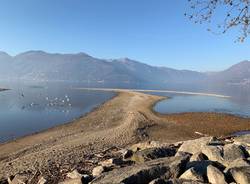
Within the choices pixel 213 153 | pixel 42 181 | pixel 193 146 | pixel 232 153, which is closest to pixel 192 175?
pixel 213 153

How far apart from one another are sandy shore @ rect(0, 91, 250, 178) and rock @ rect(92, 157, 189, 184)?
6699 millimetres

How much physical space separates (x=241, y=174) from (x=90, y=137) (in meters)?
30.4

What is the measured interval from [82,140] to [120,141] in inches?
193

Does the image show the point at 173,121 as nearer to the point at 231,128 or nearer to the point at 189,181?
the point at 231,128

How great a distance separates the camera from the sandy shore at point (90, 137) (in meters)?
29.7

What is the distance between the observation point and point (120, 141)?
40.1 meters

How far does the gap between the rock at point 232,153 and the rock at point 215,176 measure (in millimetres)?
2386

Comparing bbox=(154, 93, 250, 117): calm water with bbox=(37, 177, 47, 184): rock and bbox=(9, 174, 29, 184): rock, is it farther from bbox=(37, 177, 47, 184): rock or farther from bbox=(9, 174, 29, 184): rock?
bbox=(37, 177, 47, 184): rock

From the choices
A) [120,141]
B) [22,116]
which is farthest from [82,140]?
[22,116]

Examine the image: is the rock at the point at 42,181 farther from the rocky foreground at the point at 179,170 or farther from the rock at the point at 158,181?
the rock at the point at 158,181

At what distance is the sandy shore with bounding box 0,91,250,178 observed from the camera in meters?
29.7

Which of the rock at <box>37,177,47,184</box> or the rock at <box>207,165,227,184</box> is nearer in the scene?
the rock at <box>207,165,227,184</box>

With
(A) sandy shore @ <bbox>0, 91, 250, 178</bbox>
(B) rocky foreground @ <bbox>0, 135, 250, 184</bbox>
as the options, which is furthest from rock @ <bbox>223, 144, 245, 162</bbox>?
(A) sandy shore @ <bbox>0, 91, 250, 178</bbox>

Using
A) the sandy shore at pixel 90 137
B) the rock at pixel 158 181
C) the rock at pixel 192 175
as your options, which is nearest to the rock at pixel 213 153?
the rock at pixel 192 175
